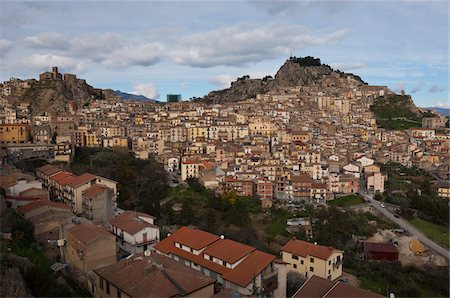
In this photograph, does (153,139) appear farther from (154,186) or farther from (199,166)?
(154,186)

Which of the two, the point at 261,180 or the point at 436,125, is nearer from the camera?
the point at 261,180

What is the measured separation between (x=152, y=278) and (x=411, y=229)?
66.7 feet

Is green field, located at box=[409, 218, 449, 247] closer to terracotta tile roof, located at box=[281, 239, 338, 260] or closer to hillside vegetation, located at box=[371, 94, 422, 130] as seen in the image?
terracotta tile roof, located at box=[281, 239, 338, 260]

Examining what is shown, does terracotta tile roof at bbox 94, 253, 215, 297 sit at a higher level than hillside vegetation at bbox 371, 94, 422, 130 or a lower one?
lower

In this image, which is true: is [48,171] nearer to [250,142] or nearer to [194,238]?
[194,238]

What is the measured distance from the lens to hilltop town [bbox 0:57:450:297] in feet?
40.3

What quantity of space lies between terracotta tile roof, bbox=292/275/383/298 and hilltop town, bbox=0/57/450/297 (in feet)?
0.29

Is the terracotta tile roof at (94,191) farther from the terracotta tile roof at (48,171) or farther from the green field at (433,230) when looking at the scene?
the green field at (433,230)

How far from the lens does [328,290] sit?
11320 millimetres

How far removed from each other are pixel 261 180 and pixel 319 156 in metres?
8.60

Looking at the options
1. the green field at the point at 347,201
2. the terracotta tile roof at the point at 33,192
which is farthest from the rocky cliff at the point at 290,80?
the terracotta tile roof at the point at 33,192

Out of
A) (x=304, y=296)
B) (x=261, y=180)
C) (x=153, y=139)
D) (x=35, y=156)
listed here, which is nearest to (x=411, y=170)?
(x=261, y=180)

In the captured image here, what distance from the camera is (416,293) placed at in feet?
53.4

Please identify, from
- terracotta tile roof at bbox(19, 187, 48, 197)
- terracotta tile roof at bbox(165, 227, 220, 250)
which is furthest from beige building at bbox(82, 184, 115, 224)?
terracotta tile roof at bbox(165, 227, 220, 250)
